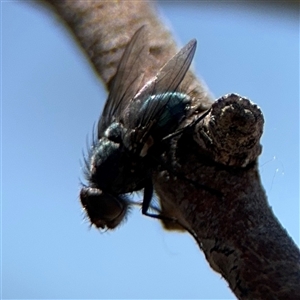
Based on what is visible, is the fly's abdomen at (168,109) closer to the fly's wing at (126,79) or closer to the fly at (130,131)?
the fly at (130,131)

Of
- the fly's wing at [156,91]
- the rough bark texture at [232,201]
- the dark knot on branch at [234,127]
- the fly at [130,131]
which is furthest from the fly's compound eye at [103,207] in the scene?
the dark knot on branch at [234,127]

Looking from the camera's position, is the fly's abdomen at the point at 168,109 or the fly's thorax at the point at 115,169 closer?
the fly's abdomen at the point at 168,109

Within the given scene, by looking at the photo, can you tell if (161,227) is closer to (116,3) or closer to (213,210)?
(213,210)

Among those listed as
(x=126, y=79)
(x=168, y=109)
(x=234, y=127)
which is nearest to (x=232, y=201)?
(x=234, y=127)

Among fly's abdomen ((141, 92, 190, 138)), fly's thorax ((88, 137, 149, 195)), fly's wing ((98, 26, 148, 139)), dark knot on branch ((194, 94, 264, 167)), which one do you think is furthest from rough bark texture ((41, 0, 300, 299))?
fly's wing ((98, 26, 148, 139))

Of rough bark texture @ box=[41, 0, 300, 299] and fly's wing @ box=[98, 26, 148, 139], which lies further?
fly's wing @ box=[98, 26, 148, 139]

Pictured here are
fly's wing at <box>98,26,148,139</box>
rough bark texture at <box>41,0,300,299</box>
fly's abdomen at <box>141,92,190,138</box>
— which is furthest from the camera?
fly's wing at <box>98,26,148,139</box>

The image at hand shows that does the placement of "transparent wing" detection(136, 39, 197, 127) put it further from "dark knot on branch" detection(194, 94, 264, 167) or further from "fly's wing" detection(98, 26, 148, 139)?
"dark knot on branch" detection(194, 94, 264, 167)
